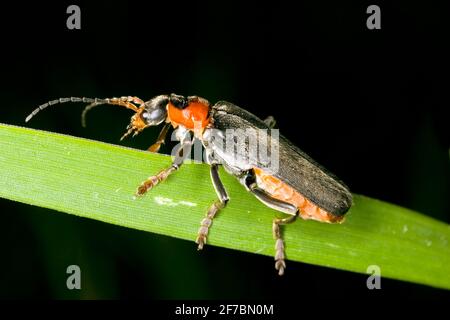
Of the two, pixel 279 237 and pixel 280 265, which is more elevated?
pixel 279 237

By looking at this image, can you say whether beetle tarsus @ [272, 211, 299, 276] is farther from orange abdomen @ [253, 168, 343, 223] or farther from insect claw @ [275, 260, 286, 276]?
orange abdomen @ [253, 168, 343, 223]

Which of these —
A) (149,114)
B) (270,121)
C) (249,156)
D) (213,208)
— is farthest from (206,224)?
(270,121)

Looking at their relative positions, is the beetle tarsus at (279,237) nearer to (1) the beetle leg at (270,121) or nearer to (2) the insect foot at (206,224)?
(2) the insect foot at (206,224)

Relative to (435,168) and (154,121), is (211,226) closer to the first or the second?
(154,121)

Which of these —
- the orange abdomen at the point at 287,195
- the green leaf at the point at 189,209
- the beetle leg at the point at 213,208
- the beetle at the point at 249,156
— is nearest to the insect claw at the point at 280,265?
the beetle at the point at 249,156

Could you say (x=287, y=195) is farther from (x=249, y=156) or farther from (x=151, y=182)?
(x=151, y=182)

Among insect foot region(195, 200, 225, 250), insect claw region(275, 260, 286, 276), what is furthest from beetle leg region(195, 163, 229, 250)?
insect claw region(275, 260, 286, 276)
